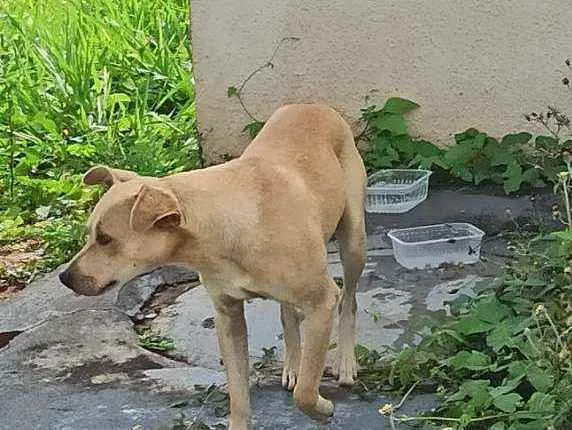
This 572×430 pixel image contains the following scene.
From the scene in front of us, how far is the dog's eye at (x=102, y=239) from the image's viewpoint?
388 cm

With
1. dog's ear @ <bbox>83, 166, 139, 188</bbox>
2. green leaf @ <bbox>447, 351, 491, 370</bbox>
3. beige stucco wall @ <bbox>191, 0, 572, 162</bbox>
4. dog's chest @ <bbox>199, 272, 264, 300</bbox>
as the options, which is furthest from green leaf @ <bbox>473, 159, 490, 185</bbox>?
dog's ear @ <bbox>83, 166, 139, 188</bbox>

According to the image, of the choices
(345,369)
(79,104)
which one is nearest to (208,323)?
(345,369)

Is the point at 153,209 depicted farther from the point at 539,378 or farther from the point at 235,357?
the point at 539,378

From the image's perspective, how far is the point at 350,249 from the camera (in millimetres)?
4828

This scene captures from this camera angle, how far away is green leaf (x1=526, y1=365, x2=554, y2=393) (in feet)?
12.9

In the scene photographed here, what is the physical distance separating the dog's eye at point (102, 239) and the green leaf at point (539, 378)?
4.55 ft

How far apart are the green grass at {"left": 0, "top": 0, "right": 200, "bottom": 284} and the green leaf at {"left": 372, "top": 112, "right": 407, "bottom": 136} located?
119cm

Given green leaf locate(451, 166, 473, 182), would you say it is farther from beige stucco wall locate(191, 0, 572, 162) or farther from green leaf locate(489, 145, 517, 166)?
beige stucco wall locate(191, 0, 572, 162)

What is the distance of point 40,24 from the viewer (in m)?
9.48

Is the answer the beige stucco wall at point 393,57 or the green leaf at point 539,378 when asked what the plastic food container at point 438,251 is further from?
the green leaf at point 539,378

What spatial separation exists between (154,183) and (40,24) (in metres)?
5.88

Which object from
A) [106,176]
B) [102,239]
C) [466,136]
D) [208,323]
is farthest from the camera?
[466,136]

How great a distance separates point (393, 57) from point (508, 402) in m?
3.49

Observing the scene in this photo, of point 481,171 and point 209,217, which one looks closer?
point 209,217
